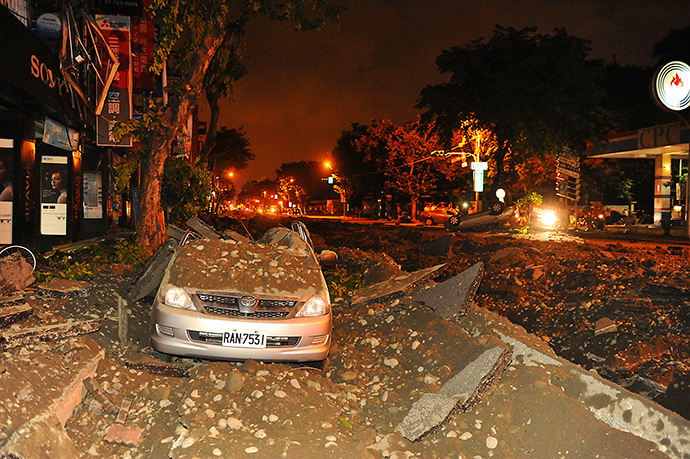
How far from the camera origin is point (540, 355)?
5.11m

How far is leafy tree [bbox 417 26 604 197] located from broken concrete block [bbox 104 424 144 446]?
85.7 feet

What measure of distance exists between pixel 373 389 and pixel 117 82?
1577 cm

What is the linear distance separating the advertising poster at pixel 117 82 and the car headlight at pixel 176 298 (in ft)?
45.3

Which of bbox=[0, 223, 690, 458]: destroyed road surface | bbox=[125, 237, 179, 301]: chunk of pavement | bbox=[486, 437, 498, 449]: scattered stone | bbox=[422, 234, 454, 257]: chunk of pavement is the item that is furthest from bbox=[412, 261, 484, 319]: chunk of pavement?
bbox=[422, 234, 454, 257]: chunk of pavement

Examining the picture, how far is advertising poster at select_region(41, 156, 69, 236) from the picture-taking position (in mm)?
18000

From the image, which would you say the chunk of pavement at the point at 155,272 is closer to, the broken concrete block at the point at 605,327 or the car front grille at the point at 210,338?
the car front grille at the point at 210,338

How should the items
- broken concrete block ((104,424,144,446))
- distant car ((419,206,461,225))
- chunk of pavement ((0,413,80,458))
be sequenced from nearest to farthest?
1. chunk of pavement ((0,413,80,458))
2. broken concrete block ((104,424,144,446))
3. distant car ((419,206,461,225))

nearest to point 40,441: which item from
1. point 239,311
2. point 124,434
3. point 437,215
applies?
point 124,434

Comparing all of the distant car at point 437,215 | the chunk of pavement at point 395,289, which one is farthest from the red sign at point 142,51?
the distant car at point 437,215

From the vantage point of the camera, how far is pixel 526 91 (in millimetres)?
27062

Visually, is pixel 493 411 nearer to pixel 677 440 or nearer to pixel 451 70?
pixel 677 440

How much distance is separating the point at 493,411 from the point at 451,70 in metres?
27.2

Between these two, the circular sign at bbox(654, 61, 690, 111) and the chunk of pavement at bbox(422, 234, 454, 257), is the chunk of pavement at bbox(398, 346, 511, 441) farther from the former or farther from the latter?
the circular sign at bbox(654, 61, 690, 111)

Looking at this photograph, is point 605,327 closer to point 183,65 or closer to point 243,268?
point 243,268
